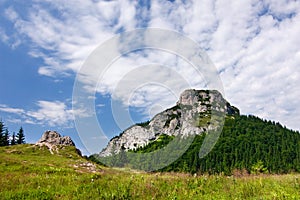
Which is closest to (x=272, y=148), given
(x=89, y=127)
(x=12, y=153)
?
(x=12, y=153)

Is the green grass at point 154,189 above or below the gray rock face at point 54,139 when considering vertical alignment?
below

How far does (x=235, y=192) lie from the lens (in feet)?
29.4

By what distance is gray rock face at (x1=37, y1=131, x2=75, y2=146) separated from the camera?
8720cm

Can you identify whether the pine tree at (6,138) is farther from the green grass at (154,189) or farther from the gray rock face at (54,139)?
the green grass at (154,189)

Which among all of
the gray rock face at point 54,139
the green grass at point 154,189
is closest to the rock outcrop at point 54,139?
the gray rock face at point 54,139

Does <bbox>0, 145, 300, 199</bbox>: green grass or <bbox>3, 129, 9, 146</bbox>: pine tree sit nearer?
<bbox>0, 145, 300, 199</bbox>: green grass

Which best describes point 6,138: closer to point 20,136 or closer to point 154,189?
point 20,136

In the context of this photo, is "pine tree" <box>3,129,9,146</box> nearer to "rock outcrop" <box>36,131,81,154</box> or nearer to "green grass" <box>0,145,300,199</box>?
"rock outcrop" <box>36,131,81,154</box>

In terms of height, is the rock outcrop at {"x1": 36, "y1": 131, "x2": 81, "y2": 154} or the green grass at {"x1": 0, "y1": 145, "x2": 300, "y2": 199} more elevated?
the rock outcrop at {"x1": 36, "y1": 131, "x2": 81, "y2": 154}

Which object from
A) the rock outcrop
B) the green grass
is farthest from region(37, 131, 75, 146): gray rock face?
the green grass

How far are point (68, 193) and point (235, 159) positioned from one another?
181115mm

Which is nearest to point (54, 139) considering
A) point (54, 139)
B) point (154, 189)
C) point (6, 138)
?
point (54, 139)

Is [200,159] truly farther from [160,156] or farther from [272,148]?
[272,148]

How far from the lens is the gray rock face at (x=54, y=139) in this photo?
8720 centimetres
